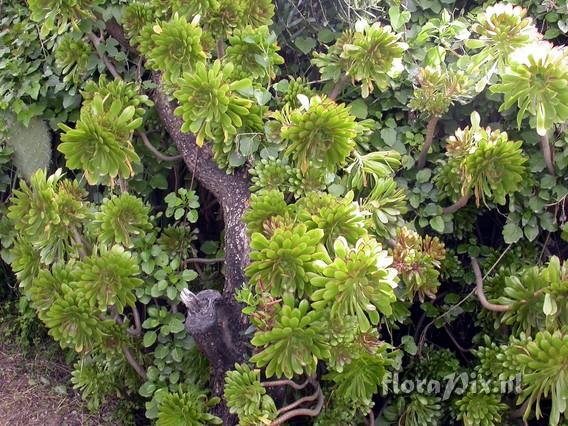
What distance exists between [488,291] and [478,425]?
1.54 feet

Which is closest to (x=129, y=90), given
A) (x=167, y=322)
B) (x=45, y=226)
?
(x=45, y=226)

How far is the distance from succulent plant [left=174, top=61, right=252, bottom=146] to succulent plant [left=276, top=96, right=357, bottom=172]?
0.59ft

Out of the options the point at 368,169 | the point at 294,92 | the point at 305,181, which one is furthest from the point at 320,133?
the point at 294,92

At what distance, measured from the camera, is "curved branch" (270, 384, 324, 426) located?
1732 mm

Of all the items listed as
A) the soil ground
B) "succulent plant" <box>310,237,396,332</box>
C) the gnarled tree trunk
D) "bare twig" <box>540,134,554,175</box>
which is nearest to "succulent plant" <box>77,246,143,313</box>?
the gnarled tree trunk

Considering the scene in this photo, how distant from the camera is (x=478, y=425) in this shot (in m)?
1.88

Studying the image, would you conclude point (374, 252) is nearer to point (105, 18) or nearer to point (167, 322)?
point (167, 322)

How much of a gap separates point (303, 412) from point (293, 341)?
1.41 ft

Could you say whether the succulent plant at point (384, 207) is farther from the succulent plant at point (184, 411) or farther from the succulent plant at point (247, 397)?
the succulent plant at point (184, 411)

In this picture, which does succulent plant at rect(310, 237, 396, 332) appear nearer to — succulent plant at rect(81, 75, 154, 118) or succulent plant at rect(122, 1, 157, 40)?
succulent plant at rect(81, 75, 154, 118)

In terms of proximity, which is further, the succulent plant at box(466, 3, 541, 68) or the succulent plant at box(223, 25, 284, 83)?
the succulent plant at box(223, 25, 284, 83)

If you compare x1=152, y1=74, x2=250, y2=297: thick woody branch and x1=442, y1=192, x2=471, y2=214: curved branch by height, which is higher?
x1=442, y1=192, x2=471, y2=214: curved branch

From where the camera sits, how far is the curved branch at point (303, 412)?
68.2 inches

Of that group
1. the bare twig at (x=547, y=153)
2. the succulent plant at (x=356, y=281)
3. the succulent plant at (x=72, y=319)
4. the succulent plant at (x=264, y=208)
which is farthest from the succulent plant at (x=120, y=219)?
the bare twig at (x=547, y=153)
